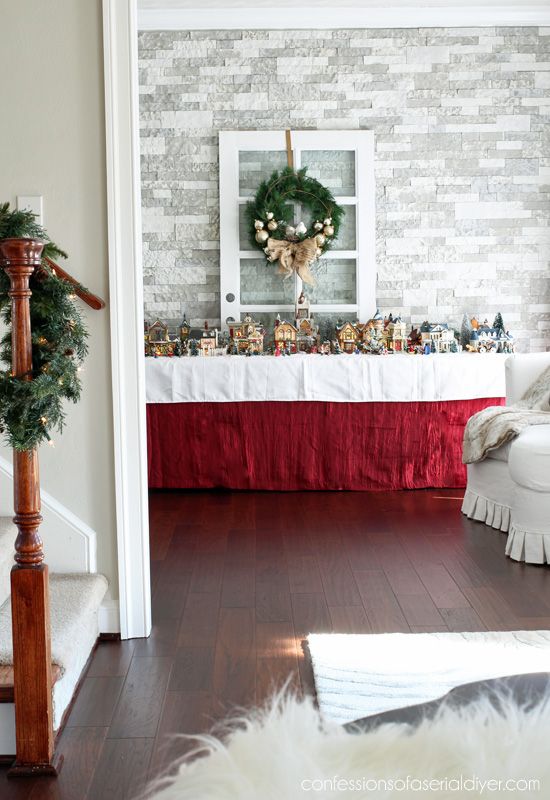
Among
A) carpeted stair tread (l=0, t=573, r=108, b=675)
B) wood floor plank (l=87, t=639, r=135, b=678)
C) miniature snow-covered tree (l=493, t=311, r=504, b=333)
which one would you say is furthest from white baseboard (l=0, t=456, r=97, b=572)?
miniature snow-covered tree (l=493, t=311, r=504, b=333)

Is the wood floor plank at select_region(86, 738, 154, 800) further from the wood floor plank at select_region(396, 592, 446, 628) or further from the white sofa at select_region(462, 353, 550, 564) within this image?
the white sofa at select_region(462, 353, 550, 564)

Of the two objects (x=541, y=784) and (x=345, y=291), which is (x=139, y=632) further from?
(x=345, y=291)

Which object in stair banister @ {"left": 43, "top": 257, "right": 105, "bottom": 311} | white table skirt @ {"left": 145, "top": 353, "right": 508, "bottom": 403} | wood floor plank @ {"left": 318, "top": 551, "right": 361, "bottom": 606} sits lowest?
wood floor plank @ {"left": 318, "top": 551, "right": 361, "bottom": 606}

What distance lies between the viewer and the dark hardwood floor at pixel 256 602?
224 centimetres

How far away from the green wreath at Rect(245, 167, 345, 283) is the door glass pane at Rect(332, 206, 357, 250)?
9 cm

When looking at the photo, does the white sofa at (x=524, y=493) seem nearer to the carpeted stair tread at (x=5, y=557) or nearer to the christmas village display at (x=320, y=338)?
the christmas village display at (x=320, y=338)

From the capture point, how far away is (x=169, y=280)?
6.05m

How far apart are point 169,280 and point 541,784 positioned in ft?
16.6

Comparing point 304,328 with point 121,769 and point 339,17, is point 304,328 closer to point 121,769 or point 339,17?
point 339,17

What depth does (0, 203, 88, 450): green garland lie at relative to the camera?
6.65 feet

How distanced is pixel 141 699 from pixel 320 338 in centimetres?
390

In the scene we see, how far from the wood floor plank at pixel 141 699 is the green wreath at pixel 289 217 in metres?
3.67

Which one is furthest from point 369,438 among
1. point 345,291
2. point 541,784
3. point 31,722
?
point 541,784

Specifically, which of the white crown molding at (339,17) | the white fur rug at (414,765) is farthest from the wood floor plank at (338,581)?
the white crown molding at (339,17)
